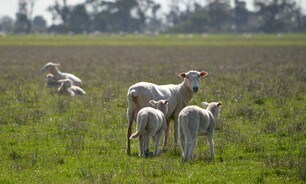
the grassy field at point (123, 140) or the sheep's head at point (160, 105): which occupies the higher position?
the sheep's head at point (160, 105)

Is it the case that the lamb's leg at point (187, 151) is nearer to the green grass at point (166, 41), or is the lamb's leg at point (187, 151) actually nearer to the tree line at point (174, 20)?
the green grass at point (166, 41)

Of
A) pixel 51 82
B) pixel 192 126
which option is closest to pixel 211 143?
pixel 192 126

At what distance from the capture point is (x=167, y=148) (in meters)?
11.3

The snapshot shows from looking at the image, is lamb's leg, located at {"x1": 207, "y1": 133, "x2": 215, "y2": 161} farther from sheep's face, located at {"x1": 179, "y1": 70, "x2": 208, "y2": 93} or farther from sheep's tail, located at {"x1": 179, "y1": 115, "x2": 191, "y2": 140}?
sheep's face, located at {"x1": 179, "y1": 70, "x2": 208, "y2": 93}

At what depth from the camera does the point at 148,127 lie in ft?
33.8

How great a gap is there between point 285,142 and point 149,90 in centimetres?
305

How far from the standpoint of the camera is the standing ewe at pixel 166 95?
11.2 metres

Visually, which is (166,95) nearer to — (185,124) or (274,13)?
(185,124)

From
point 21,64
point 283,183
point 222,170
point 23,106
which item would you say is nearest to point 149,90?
point 222,170

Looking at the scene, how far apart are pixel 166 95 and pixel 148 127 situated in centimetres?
179

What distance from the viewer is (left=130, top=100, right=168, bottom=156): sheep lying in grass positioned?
33.3ft

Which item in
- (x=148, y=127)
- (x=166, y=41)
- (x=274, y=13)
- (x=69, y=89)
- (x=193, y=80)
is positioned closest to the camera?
(x=148, y=127)

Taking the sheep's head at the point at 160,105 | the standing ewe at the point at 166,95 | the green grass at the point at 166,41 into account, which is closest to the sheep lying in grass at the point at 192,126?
the sheep's head at the point at 160,105

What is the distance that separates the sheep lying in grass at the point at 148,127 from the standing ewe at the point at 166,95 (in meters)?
0.37
